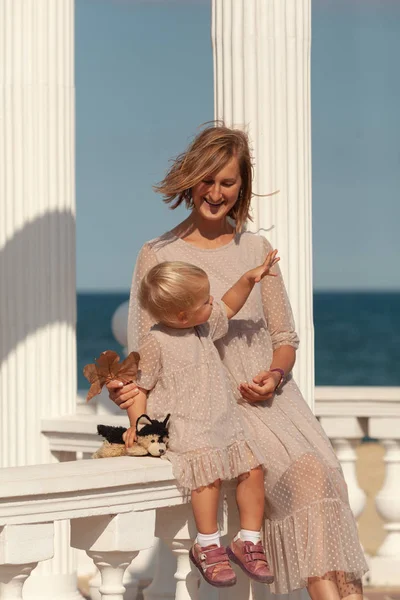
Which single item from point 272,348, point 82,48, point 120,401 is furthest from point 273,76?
point 82,48

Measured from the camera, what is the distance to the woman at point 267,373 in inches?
203

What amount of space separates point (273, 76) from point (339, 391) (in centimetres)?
236

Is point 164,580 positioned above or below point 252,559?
below

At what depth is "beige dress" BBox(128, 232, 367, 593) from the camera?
5145 mm

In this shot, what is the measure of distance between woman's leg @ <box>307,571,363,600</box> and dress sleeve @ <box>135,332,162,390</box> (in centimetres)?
96

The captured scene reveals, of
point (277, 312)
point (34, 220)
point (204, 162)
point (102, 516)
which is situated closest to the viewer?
point (102, 516)

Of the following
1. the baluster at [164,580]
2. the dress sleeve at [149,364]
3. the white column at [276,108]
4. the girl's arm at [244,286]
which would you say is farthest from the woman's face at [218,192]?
the baluster at [164,580]

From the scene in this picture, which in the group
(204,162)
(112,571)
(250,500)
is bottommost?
(112,571)

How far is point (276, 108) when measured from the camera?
6383mm

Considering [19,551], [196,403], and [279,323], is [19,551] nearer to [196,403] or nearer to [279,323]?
[196,403]

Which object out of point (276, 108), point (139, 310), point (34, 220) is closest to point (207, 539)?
point (139, 310)

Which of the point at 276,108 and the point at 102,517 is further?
the point at 276,108

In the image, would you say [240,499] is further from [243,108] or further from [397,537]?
[397,537]

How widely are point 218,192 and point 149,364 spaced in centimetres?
80
